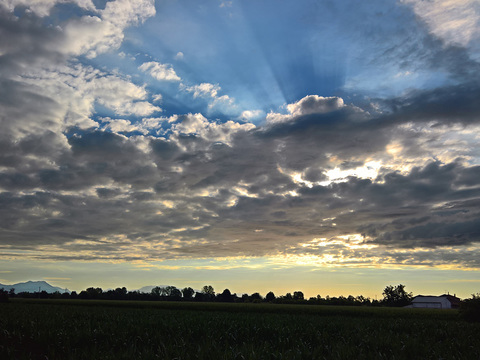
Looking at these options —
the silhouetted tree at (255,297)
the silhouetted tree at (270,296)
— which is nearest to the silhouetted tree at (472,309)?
the silhouetted tree at (255,297)

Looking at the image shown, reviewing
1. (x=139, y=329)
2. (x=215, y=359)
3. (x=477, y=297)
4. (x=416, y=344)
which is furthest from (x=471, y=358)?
(x=477, y=297)

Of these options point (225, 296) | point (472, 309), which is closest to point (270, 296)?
point (225, 296)

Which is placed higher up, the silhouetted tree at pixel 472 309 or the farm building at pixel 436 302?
the silhouetted tree at pixel 472 309

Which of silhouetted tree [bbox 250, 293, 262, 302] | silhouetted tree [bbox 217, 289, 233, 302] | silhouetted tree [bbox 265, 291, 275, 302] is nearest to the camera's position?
silhouetted tree [bbox 250, 293, 262, 302]

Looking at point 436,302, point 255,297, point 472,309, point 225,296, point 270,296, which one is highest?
point 472,309

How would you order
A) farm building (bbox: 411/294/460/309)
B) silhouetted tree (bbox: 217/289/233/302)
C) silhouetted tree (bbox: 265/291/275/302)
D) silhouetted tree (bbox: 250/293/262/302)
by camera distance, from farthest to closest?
silhouetted tree (bbox: 265/291/275/302), silhouetted tree (bbox: 217/289/233/302), silhouetted tree (bbox: 250/293/262/302), farm building (bbox: 411/294/460/309)

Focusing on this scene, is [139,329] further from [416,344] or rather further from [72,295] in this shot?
[72,295]

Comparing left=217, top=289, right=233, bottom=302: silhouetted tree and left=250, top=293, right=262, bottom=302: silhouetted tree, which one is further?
→ left=217, top=289, right=233, bottom=302: silhouetted tree

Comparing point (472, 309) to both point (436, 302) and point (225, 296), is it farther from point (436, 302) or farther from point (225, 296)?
point (225, 296)

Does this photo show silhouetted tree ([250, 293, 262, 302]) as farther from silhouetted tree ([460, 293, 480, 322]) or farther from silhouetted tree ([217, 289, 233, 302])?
silhouetted tree ([460, 293, 480, 322])

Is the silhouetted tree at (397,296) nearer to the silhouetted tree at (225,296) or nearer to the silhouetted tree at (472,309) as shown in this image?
the silhouetted tree at (225,296)

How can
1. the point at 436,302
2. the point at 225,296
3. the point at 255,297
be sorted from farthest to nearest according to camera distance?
the point at 255,297 → the point at 225,296 → the point at 436,302

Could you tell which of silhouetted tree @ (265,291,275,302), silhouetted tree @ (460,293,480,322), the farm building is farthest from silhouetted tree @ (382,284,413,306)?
silhouetted tree @ (460,293,480,322)

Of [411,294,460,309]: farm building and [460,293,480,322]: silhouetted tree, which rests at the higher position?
[460,293,480,322]: silhouetted tree
